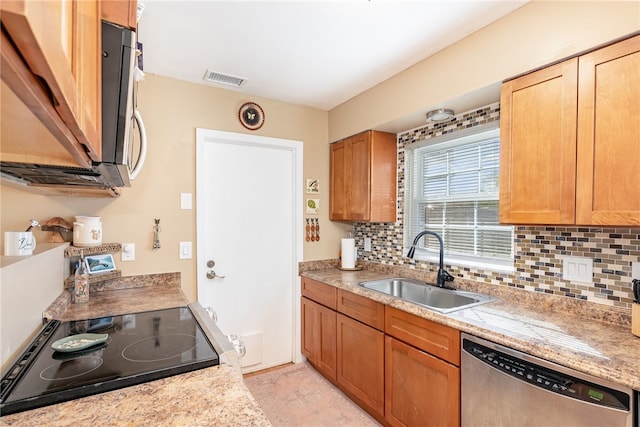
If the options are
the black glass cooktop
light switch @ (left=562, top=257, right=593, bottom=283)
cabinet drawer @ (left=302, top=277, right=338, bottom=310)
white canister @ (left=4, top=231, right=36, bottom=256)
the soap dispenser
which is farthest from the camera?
cabinet drawer @ (left=302, top=277, right=338, bottom=310)

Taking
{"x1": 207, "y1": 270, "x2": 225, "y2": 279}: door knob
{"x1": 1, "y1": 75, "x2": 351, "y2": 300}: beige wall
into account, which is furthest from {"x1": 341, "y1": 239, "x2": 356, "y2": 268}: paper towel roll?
{"x1": 1, "y1": 75, "x2": 351, "y2": 300}: beige wall

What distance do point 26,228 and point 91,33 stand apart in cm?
182

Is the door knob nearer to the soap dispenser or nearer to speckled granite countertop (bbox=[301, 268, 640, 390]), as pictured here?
the soap dispenser

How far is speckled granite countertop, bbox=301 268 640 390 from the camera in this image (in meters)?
1.11

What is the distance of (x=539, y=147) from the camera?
5.05 ft

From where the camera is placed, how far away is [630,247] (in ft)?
4.79

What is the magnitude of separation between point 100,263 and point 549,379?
8.23 feet

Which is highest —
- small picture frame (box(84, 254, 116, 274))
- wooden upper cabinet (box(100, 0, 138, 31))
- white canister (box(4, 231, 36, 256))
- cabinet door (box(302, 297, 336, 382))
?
wooden upper cabinet (box(100, 0, 138, 31))

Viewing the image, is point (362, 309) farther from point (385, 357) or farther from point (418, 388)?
point (418, 388)

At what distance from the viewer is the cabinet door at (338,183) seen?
9.73ft

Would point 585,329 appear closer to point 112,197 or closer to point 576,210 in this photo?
point 576,210

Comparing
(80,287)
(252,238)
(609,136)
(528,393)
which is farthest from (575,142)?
(80,287)

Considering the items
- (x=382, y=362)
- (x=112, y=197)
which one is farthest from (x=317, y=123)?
(x=382, y=362)

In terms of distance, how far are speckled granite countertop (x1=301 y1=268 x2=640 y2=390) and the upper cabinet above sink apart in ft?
1.58
